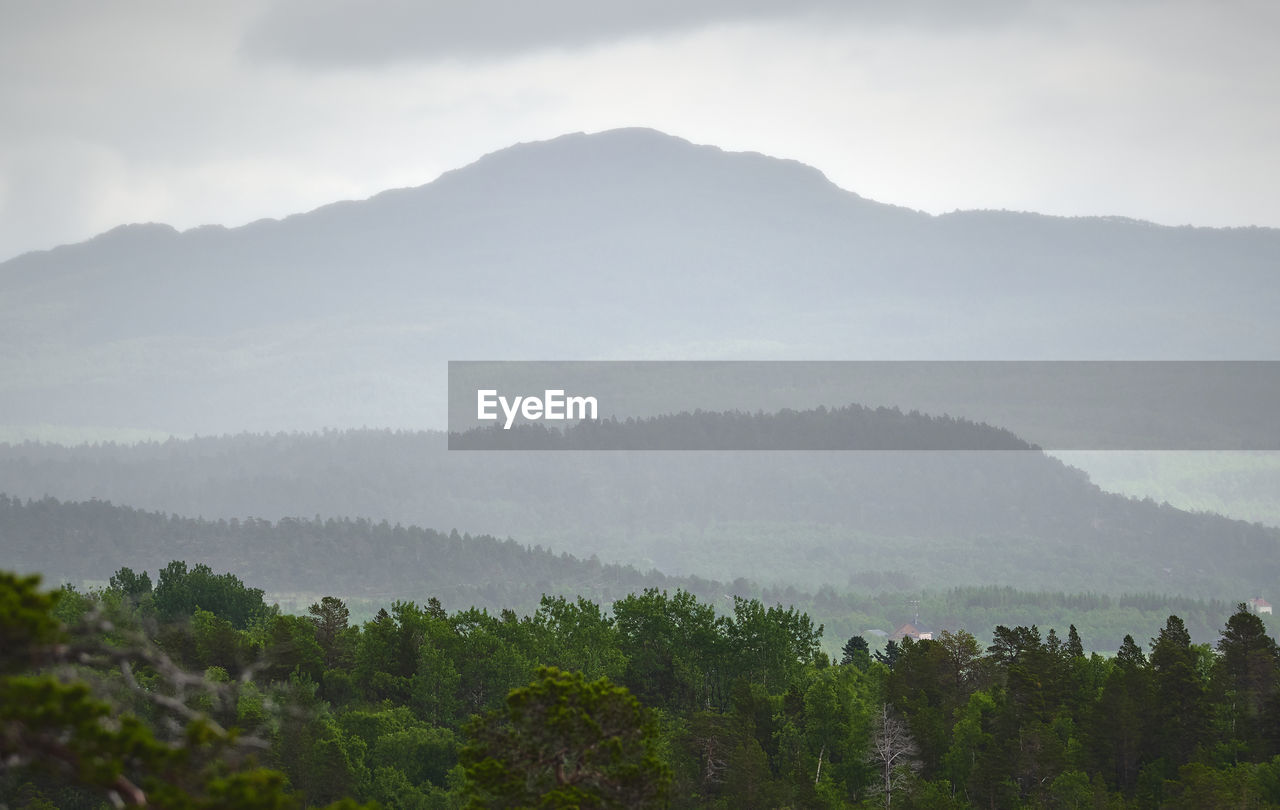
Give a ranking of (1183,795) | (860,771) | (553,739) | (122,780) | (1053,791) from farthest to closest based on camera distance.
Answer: (860,771)
(1053,791)
(1183,795)
(553,739)
(122,780)

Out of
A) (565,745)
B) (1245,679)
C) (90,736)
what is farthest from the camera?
(1245,679)

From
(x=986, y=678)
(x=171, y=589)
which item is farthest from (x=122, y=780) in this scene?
(x=171, y=589)

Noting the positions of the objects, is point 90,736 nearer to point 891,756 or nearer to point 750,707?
point 891,756

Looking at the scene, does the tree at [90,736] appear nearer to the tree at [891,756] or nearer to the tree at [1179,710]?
the tree at [891,756]

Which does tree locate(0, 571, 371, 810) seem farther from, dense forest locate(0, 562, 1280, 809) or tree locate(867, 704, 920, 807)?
tree locate(867, 704, 920, 807)

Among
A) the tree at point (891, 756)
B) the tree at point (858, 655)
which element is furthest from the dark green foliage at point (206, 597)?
the tree at point (891, 756)

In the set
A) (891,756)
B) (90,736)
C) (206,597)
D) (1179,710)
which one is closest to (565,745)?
(90,736)

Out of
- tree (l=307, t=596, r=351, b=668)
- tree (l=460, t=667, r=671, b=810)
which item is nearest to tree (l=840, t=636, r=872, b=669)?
tree (l=307, t=596, r=351, b=668)

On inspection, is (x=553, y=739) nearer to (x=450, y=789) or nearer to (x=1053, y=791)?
(x=450, y=789)
